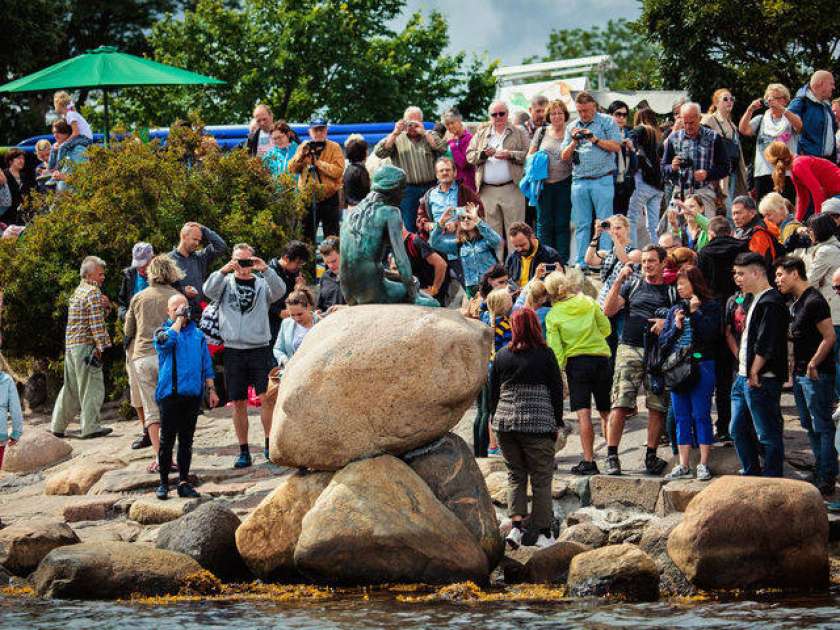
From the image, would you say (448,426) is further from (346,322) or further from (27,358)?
(27,358)

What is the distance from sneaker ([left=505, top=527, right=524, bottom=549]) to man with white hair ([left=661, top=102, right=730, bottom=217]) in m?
5.77

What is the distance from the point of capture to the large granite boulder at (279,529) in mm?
12148

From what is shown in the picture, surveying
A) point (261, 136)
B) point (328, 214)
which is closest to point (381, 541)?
point (328, 214)

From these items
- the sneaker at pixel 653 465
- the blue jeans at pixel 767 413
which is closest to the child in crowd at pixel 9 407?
the sneaker at pixel 653 465

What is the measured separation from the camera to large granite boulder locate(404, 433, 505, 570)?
12086mm

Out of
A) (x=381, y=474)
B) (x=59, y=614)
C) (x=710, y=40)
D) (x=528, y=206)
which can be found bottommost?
(x=59, y=614)

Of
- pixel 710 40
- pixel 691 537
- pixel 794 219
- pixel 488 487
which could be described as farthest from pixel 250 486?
pixel 710 40

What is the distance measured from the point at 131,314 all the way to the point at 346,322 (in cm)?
445

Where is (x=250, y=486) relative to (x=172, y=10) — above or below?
below

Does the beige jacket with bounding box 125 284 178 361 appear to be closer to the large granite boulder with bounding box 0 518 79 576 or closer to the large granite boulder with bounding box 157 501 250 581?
the large granite boulder with bounding box 0 518 79 576

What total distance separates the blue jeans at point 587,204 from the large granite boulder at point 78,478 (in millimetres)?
5741

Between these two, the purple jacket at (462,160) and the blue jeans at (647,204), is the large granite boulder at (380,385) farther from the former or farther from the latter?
the purple jacket at (462,160)

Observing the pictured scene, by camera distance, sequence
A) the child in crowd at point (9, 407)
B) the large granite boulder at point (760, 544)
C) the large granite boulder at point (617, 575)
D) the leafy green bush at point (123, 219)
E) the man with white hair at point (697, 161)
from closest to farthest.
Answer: the large granite boulder at point (617, 575) → the large granite boulder at point (760, 544) → the child in crowd at point (9, 407) → the man with white hair at point (697, 161) → the leafy green bush at point (123, 219)

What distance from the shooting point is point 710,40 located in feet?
87.6
